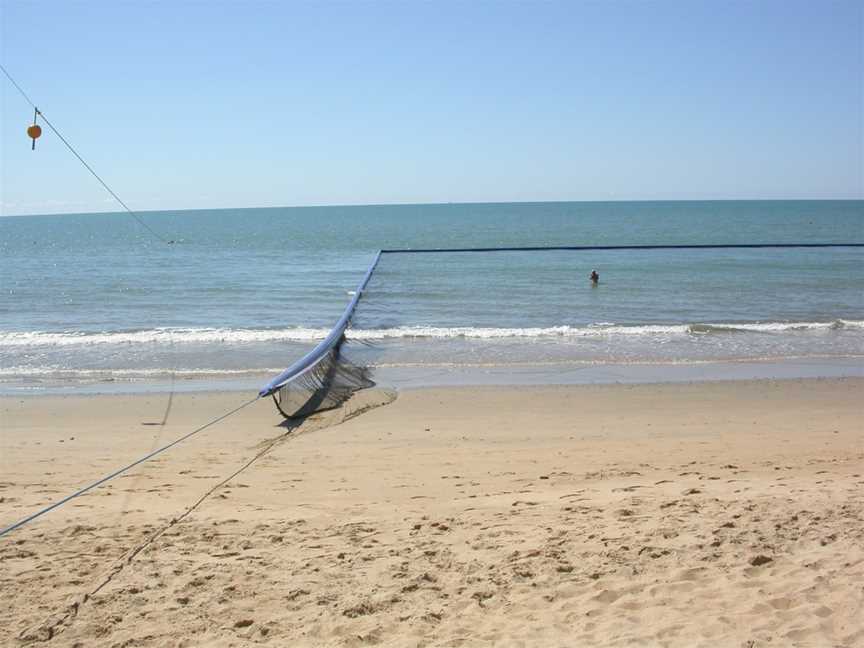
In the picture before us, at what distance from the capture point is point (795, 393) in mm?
12016

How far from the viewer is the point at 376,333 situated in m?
18.9

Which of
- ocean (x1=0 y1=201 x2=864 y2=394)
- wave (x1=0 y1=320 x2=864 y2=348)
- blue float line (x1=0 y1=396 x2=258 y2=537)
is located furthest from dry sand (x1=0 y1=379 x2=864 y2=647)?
wave (x1=0 y1=320 x2=864 y2=348)

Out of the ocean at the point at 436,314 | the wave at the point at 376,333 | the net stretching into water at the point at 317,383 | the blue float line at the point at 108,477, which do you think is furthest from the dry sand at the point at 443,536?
the wave at the point at 376,333

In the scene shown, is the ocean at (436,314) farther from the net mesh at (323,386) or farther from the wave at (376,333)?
the net mesh at (323,386)

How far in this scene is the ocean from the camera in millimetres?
15086

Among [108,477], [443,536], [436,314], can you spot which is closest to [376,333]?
[436,314]

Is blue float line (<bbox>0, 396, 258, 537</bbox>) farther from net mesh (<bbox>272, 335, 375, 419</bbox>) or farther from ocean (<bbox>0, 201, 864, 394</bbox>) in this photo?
ocean (<bbox>0, 201, 864, 394</bbox>)

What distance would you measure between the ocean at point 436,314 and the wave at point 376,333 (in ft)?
0.24

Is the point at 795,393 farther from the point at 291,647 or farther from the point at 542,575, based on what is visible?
the point at 291,647

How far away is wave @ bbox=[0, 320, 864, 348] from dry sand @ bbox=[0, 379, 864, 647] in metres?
8.26

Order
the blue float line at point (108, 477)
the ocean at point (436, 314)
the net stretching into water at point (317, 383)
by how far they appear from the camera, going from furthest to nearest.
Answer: the ocean at point (436, 314)
the net stretching into water at point (317, 383)
the blue float line at point (108, 477)

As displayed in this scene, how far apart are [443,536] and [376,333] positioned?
1335cm

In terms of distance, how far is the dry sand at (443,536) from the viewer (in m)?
4.30

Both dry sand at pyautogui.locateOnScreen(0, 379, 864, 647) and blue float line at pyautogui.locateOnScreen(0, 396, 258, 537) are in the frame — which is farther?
blue float line at pyautogui.locateOnScreen(0, 396, 258, 537)
